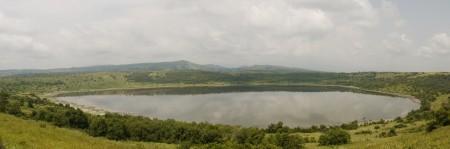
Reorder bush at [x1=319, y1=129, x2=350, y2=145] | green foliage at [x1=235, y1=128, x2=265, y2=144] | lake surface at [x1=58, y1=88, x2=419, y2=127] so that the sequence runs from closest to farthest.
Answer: bush at [x1=319, y1=129, x2=350, y2=145], green foliage at [x1=235, y1=128, x2=265, y2=144], lake surface at [x1=58, y1=88, x2=419, y2=127]

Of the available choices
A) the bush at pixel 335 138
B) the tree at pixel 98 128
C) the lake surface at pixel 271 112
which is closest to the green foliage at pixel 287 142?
the bush at pixel 335 138

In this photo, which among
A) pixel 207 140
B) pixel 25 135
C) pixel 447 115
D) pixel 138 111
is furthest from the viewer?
pixel 138 111

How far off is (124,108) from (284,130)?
10006 cm

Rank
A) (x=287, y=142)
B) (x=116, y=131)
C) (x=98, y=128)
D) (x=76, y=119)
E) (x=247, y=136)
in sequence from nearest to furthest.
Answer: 1. (x=287, y=142)
2. (x=247, y=136)
3. (x=116, y=131)
4. (x=98, y=128)
5. (x=76, y=119)

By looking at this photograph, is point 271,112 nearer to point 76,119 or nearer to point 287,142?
point 76,119

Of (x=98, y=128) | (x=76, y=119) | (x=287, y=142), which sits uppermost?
(x=287, y=142)

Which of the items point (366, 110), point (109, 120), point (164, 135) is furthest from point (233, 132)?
point (366, 110)

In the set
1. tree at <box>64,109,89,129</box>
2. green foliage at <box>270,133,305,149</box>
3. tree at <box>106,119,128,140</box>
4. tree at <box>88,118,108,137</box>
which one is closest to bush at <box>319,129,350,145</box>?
green foliage at <box>270,133,305,149</box>

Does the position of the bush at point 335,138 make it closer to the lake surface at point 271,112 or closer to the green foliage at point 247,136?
the green foliage at point 247,136

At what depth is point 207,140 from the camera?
72500 mm

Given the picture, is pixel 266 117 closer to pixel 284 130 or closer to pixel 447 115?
pixel 284 130

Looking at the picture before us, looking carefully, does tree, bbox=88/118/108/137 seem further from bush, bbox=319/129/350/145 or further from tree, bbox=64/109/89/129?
bush, bbox=319/129/350/145

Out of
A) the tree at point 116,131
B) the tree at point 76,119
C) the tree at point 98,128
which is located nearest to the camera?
the tree at point 116,131

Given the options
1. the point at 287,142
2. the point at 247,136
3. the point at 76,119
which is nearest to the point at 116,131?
the point at 76,119
